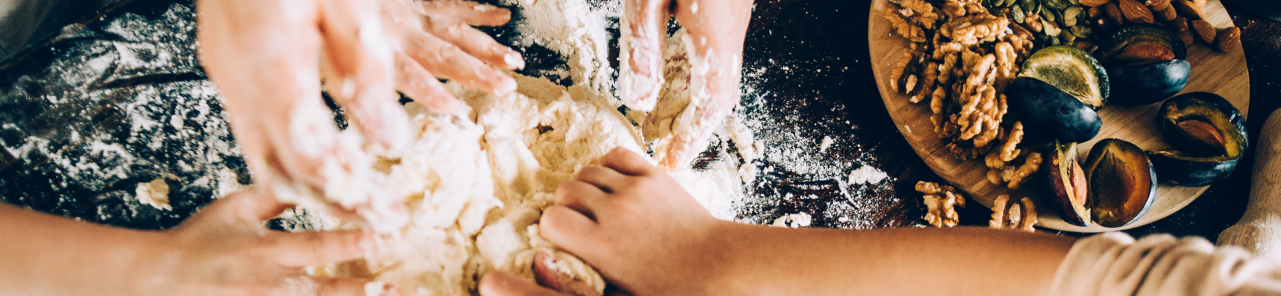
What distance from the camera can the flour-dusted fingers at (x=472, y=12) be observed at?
91cm

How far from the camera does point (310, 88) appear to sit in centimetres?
46

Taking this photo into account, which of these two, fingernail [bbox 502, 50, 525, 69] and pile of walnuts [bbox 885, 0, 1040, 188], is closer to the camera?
fingernail [bbox 502, 50, 525, 69]

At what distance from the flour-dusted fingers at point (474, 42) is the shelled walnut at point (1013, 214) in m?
0.92

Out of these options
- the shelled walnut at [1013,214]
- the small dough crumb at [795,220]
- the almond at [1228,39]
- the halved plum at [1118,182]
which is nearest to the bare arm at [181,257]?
the small dough crumb at [795,220]

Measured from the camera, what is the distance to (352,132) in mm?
638

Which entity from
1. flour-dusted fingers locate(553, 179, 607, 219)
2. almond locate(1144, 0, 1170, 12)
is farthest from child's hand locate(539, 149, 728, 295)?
almond locate(1144, 0, 1170, 12)

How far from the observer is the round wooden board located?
1.04 m

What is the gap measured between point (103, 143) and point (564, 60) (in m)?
0.79

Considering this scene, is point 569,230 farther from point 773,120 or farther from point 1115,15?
point 1115,15

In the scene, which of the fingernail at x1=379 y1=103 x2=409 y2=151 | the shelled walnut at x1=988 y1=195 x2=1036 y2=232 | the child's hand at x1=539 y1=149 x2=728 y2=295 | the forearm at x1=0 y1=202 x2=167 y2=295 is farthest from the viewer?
the shelled walnut at x1=988 y1=195 x2=1036 y2=232

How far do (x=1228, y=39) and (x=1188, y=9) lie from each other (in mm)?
93

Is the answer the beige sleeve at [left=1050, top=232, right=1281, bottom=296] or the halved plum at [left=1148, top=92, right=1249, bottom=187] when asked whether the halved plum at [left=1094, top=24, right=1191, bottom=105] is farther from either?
the beige sleeve at [left=1050, top=232, right=1281, bottom=296]

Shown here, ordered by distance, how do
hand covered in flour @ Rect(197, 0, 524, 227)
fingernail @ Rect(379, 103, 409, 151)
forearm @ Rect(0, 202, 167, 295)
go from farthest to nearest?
forearm @ Rect(0, 202, 167, 295) → fingernail @ Rect(379, 103, 409, 151) → hand covered in flour @ Rect(197, 0, 524, 227)

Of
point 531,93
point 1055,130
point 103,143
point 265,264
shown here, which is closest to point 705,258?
point 531,93
